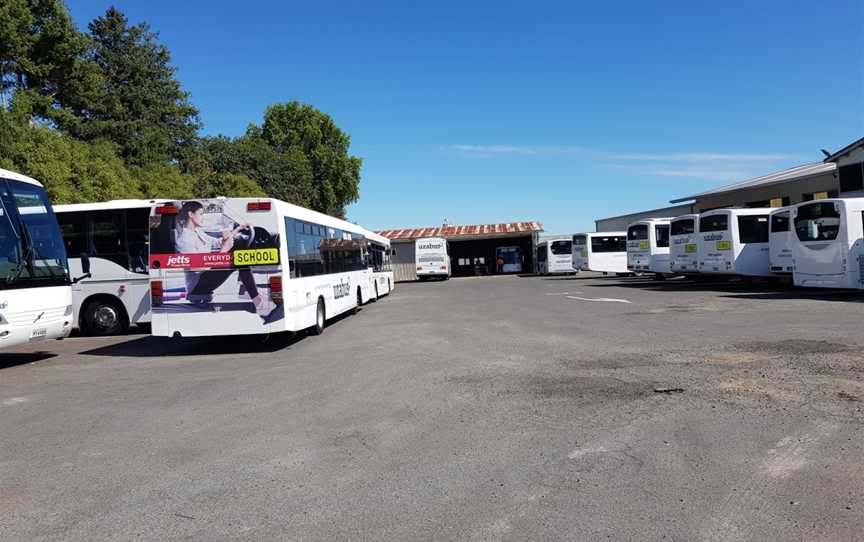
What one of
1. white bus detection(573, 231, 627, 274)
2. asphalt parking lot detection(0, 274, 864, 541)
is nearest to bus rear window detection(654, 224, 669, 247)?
white bus detection(573, 231, 627, 274)

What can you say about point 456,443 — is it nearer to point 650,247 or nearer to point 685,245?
point 685,245

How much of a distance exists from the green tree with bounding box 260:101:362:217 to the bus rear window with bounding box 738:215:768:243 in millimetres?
43373

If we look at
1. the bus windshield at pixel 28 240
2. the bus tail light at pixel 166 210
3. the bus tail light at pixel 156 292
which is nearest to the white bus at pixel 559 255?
the bus tail light at pixel 166 210

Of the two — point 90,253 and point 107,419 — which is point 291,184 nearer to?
point 90,253

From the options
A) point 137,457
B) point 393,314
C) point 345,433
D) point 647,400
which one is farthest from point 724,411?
point 393,314

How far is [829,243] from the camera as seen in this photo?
17406 millimetres

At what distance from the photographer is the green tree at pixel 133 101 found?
3200 centimetres

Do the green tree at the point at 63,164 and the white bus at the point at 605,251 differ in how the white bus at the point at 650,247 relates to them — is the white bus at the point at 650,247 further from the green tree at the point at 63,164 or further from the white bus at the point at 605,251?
the green tree at the point at 63,164

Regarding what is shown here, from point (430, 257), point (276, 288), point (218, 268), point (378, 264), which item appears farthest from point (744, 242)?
point (430, 257)

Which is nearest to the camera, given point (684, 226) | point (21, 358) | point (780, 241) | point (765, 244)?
point (21, 358)

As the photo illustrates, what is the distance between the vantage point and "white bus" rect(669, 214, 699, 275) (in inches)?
965

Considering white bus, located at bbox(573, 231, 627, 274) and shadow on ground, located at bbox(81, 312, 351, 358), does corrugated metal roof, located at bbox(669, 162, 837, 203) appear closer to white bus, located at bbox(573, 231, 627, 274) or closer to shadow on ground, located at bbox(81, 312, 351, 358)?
white bus, located at bbox(573, 231, 627, 274)

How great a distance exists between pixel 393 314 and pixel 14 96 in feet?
54.0

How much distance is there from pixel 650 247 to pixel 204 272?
2404 cm
